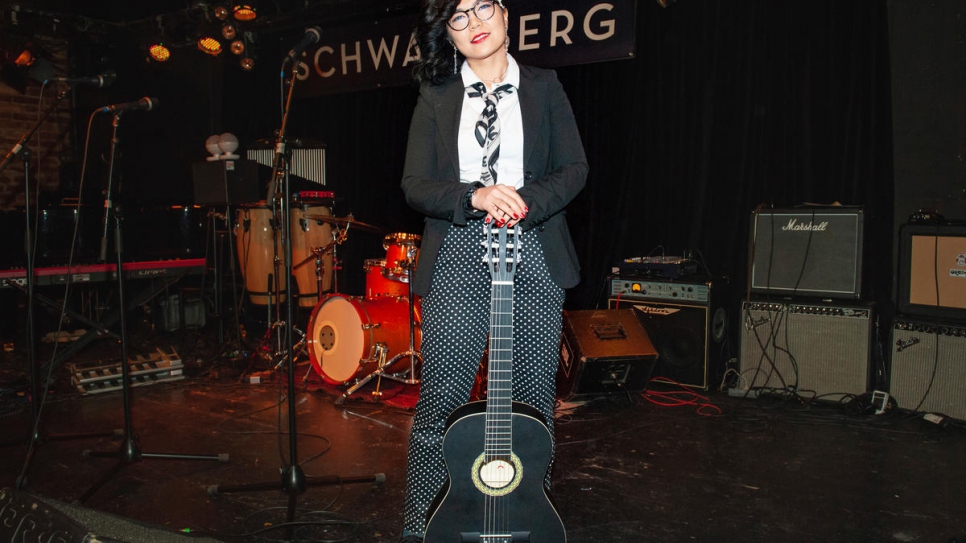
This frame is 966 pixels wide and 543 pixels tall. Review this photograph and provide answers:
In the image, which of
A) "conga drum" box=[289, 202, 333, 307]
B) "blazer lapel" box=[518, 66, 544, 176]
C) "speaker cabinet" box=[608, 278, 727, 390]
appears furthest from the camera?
"conga drum" box=[289, 202, 333, 307]

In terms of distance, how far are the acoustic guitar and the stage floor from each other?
2.41ft

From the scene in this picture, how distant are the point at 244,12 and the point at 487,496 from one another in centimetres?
565

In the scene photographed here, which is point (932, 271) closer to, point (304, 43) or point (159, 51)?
point (304, 43)

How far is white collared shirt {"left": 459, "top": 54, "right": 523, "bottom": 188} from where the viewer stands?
200 centimetres

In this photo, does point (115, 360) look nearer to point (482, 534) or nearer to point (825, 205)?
point (482, 534)

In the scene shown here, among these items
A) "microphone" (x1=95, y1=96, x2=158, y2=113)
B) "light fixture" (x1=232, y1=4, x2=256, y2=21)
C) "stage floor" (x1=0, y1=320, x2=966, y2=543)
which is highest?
"light fixture" (x1=232, y1=4, x2=256, y2=21)

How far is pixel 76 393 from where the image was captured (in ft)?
15.5

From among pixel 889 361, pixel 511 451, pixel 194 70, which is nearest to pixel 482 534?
pixel 511 451

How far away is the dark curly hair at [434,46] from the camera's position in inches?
77.4

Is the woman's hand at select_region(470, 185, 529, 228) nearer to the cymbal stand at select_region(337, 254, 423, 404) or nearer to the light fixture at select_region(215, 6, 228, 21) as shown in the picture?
the cymbal stand at select_region(337, 254, 423, 404)

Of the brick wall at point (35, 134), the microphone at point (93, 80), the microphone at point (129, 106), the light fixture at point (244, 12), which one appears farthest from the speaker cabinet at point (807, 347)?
the brick wall at point (35, 134)

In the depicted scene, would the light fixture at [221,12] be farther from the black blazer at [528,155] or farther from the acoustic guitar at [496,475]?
the acoustic guitar at [496,475]

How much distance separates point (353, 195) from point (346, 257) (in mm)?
604

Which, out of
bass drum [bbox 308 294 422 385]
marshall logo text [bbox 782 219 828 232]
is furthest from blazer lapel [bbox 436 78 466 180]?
marshall logo text [bbox 782 219 828 232]
